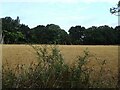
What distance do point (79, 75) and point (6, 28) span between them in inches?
127

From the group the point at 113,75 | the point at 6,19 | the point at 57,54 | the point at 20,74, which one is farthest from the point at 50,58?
the point at 6,19

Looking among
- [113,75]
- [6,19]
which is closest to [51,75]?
[113,75]

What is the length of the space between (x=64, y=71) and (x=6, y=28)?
9.88 feet

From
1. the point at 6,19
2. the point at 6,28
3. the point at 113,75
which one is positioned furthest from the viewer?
the point at 6,28

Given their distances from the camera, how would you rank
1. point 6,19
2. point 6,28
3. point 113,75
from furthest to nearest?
1. point 6,28
2. point 6,19
3. point 113,75

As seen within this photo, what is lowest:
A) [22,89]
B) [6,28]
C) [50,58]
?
[22,89]

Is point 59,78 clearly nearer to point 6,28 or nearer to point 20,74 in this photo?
point 20,74

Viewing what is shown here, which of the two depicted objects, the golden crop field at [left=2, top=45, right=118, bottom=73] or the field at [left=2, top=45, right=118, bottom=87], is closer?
the field at [left=2, top=45, right=118, bottom=87]

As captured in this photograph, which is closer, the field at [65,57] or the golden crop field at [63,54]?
the field at [65,57]

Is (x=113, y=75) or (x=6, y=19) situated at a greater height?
(x=6, y=19)

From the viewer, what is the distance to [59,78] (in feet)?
22.3

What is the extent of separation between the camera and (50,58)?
23.0ft

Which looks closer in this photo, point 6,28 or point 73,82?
point 73,82

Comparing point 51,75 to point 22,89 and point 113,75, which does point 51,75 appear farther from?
point 113,75
